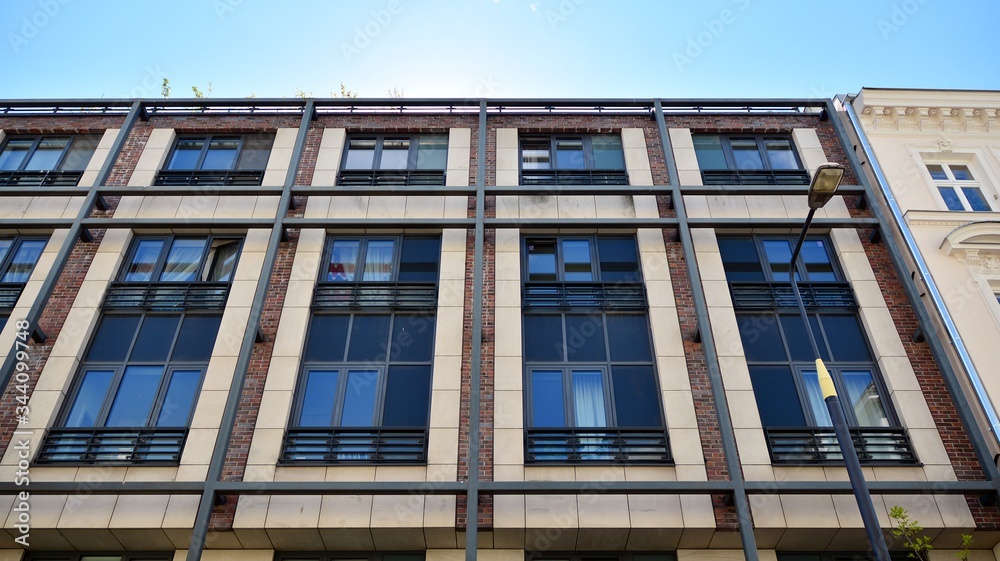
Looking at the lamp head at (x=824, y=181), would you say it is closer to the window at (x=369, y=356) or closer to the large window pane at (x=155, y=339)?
the window at (x=369, y=356)

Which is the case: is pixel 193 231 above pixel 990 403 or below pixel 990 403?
above

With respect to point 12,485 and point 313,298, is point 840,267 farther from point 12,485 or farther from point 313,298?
point 12,485

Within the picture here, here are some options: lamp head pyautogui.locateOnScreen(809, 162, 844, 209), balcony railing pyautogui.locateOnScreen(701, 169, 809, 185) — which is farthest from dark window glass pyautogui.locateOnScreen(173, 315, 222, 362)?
balcony railing pyautogui.locateOnScreen(701, 169, 809, 185)

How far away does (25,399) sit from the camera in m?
13.7

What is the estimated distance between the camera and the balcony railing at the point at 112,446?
13.0 meters

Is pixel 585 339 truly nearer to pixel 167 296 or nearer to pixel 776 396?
pixel 776 396

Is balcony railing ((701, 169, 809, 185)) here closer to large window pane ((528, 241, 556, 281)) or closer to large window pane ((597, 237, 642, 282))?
large window pane ((597, 237, 642, 282))

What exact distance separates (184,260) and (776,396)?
13.2 m

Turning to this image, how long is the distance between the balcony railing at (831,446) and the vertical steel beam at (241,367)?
390 inches

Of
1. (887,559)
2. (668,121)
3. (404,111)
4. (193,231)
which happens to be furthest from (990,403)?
(193,231)

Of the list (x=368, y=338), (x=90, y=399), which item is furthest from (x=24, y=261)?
(x=368, y=338)

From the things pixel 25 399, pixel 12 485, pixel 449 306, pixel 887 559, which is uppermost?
pixel 449 306

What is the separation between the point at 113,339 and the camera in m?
14.9

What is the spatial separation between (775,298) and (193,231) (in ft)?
43.5
